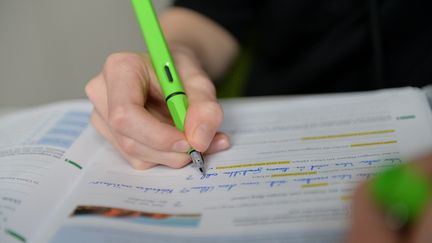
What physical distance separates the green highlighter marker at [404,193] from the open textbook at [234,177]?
106 millimetres

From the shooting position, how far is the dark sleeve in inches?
27.4

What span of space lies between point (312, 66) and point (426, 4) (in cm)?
16

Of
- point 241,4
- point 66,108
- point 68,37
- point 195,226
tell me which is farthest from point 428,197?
point 68,37

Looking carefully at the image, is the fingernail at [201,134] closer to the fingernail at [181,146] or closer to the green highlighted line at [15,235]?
the fingernail at [181,146]

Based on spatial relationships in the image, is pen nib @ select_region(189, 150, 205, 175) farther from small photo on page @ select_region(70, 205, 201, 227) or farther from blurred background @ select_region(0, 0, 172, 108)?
blurred background @ select_region(0, 0, 172, 108)

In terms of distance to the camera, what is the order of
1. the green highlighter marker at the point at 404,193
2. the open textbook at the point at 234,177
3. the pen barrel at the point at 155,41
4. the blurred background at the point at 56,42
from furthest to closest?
1. the blurred background at the point at 56,42
2. the pen barrel at the point at 155,41
3. the open textbook at the point at 234,177
4. the green highlighter marker at the point at 404,193

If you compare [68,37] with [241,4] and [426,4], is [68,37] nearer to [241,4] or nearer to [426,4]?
[241,4]

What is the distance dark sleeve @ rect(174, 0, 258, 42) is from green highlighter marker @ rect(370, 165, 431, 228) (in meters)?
0.52

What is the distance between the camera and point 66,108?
56 cm

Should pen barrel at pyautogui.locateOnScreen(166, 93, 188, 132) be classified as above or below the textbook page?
above

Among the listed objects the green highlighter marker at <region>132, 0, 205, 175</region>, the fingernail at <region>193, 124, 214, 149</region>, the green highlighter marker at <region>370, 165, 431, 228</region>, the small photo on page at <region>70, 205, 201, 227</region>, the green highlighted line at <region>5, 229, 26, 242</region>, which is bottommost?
the green highlighted line at <region>5, 229, 26, 242</region>

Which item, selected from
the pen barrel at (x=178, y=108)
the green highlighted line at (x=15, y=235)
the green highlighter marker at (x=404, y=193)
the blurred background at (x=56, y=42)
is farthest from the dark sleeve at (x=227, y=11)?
the green highlighter marker at (x=404, y=193)

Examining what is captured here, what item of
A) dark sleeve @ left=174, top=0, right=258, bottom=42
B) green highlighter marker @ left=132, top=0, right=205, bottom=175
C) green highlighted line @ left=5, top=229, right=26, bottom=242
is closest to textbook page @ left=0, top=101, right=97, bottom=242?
green highlighted line @ left=5, top=229, right=26, bottom=242

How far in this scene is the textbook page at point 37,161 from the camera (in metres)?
0.38
